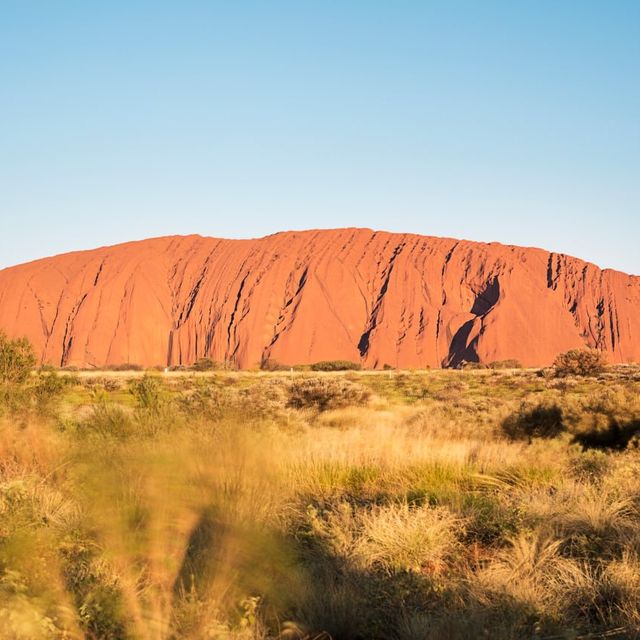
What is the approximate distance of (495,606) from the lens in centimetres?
458

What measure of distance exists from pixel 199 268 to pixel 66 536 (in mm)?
107800

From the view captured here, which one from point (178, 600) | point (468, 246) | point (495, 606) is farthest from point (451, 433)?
point (468, 246)

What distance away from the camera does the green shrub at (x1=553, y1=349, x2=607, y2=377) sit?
160 feet

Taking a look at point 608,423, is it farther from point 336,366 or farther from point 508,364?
point 508,364

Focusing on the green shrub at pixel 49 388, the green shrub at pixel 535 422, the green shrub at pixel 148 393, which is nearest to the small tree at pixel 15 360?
the green shrub at pixel 49 388

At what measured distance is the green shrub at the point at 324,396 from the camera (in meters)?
22.6

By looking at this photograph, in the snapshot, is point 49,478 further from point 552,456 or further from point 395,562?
point 552,456

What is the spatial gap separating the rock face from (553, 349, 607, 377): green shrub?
36578 mm

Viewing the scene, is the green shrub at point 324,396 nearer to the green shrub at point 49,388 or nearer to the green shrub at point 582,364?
the green shrub at point 49,388

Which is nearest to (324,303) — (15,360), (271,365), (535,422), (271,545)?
(271,365)

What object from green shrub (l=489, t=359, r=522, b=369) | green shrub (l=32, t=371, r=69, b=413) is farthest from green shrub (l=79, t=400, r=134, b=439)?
green shrub (l=489, t=359, r=522, b=369)

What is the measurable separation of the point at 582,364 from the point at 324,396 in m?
32.1

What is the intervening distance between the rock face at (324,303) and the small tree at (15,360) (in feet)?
247

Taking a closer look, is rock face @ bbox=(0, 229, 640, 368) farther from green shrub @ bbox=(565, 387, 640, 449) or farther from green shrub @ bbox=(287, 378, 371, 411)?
green shrub @ bbox=(565, 387, 640, 449)
